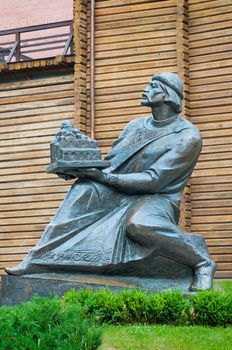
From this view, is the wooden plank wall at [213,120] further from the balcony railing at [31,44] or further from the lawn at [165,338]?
the lawn at [165,338]

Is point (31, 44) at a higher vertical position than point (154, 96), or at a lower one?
higher

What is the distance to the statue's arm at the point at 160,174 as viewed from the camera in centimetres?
957

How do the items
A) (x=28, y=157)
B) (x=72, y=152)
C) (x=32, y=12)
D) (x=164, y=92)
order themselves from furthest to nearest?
(x=32, y=12) < (x=28, y=157) < (x=164, y=92) < (x=72, y=152)

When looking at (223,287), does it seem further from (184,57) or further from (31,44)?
(31,44)

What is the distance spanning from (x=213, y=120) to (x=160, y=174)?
1017 centimetres

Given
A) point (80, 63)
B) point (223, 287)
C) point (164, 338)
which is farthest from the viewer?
point (80, 63)

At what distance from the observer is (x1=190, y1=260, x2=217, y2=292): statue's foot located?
924 cm

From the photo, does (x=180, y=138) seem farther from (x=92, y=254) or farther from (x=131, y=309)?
(x=131, y=309)

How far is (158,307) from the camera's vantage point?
830cm

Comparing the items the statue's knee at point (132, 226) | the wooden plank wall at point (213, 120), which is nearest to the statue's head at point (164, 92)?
the statue's knee at point (132, 226)

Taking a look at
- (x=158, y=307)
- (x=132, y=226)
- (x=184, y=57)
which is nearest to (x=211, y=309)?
(x=158, y=307)

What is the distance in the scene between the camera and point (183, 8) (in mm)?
20125

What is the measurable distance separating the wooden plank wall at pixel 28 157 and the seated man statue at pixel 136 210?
36.3 feet

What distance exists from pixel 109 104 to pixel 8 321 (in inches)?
568
